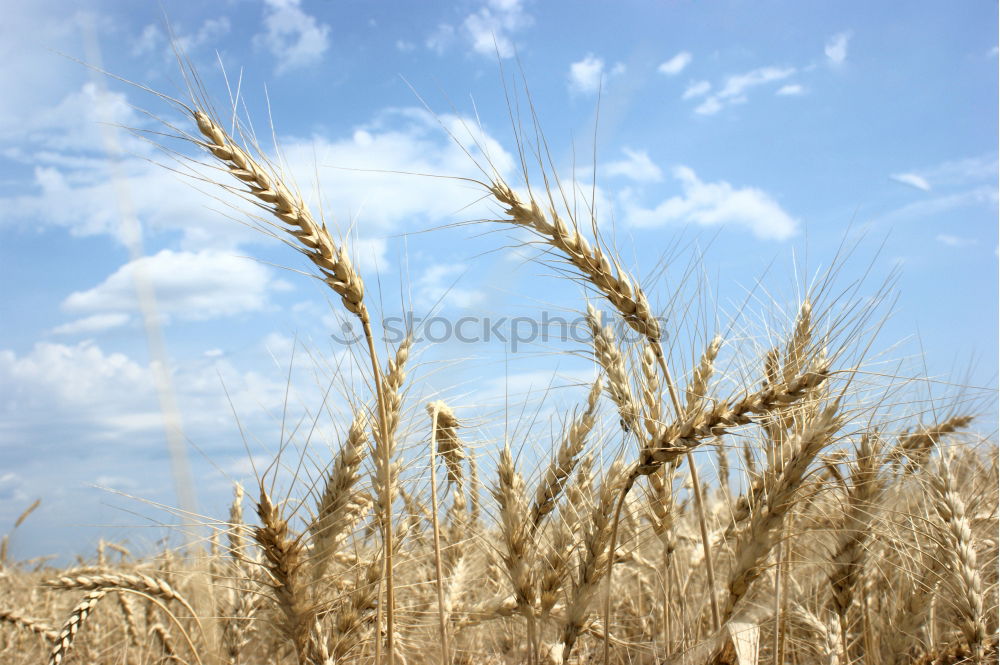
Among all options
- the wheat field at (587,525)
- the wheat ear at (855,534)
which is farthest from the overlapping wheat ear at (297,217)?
the wheat ear at (855,534)

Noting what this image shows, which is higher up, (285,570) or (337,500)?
(337,500)

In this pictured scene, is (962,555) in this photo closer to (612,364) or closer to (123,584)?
(612,364)

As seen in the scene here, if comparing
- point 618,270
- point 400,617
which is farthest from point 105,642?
point 618,270

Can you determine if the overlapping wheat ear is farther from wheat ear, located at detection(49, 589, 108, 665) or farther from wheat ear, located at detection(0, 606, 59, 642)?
wheat ear, located at detection(0, 606, 59, 642)

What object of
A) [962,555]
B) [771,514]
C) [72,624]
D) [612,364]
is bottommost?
[72,624]

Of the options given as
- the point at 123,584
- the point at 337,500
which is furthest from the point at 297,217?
the point at 123,584

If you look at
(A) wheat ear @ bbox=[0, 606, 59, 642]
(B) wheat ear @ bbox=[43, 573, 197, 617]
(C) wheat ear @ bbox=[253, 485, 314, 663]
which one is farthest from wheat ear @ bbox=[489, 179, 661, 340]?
(A) wheat ear @ bbox=[0, 606, 59, 642]

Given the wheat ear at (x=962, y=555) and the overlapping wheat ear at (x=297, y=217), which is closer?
the overlapping wheat ear at (x=297, y=217)

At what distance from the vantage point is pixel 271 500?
1923 millimetres

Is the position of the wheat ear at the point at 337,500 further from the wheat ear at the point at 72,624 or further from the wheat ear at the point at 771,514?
the wheat ear at the point at 771,514

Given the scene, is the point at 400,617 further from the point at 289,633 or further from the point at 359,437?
the point at 359,437

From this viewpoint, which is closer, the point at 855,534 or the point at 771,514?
the point at 771,514

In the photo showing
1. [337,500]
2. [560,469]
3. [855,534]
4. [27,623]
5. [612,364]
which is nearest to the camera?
[337,500]

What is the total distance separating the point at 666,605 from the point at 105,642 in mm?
3687
